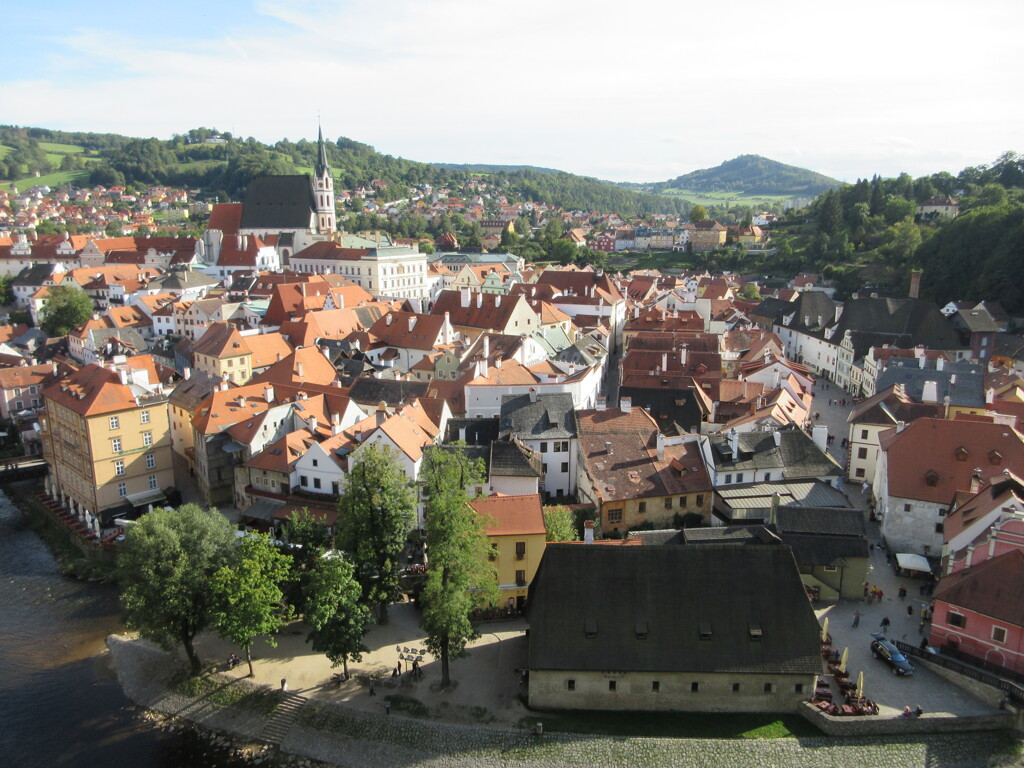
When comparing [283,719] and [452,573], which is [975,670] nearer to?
[452,573]

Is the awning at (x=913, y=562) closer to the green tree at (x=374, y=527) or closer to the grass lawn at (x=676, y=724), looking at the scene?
the grass lawn at (x=676, y=724)

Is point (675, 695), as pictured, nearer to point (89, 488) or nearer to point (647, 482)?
point (647, 482)

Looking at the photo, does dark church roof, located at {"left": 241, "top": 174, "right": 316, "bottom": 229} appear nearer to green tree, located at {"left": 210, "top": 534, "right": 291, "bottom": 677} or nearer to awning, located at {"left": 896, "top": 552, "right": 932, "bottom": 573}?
green tree, located at {"left": 210, "top": 534, "right": 291, "bottom": 677}

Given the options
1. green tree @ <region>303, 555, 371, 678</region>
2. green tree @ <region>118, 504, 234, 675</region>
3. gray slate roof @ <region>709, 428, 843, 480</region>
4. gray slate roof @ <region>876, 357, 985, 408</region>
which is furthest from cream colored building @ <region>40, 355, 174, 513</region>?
gray slate roof @ <region>876, 357, 985, 408</region>

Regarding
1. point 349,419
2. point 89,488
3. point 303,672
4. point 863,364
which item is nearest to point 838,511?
point 303,672

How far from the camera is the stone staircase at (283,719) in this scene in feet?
87.8

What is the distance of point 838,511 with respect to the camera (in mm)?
32906

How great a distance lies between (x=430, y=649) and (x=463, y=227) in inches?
6396

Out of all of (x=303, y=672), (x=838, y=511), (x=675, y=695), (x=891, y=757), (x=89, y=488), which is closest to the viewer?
(x=891, y=757)

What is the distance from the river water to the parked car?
24.0 metres

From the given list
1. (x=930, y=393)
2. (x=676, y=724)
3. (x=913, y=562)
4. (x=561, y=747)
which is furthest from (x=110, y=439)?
(x=930, y=393)

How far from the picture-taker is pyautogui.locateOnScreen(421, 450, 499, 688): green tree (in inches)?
1009

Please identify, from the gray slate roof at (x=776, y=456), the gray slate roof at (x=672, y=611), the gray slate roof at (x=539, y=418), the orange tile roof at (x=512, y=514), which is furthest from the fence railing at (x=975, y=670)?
the gray slate roof at (x=539, y=418)

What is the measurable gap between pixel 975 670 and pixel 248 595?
26.1 m
